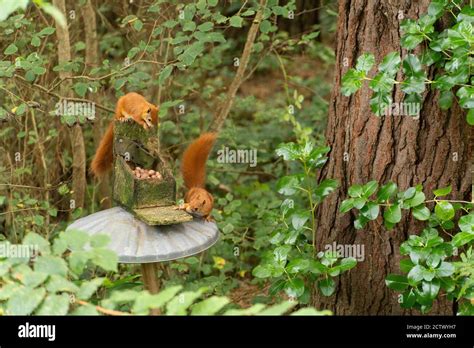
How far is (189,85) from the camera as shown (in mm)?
6086

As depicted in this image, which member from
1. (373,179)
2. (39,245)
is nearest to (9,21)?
(373,179)

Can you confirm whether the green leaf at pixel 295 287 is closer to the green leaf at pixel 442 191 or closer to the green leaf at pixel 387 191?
the green leaf at pixel 387 191

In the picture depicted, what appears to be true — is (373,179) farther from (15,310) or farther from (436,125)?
(15,310)

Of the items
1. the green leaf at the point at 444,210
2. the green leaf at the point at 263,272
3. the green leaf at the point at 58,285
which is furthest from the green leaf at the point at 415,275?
the green leaf at the point at 58,285

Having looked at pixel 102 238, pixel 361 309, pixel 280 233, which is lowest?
pixel 361 309

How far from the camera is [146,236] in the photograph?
345 centimetres

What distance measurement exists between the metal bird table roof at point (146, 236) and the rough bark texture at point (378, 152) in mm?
791

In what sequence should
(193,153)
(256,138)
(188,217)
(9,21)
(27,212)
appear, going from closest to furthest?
(188,217) → (193,153) → (9,21) → (27,212) → (256,138)

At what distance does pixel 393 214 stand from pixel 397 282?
322mm

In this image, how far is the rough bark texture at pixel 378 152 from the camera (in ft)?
12.3

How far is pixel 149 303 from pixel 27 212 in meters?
3.55
